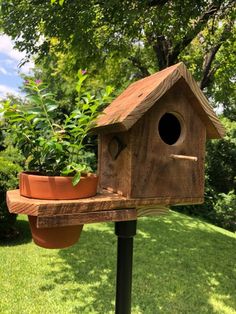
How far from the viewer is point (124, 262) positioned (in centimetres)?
198

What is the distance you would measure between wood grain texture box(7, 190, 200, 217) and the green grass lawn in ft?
5.69

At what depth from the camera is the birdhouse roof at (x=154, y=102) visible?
1.72 meters

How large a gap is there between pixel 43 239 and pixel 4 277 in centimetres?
336

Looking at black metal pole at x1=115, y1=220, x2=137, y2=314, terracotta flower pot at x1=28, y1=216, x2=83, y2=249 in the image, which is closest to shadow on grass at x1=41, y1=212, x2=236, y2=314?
black metal pole at x1=115, y1=220, x2=137, y2=314

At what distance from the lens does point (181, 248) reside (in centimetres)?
625

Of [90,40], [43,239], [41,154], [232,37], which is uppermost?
[232,37]

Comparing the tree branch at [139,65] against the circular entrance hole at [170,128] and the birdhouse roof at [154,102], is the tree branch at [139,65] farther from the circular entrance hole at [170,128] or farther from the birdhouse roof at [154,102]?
the birdhouse roof at [154,102]

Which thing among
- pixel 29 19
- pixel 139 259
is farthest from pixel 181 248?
pixel 29 19

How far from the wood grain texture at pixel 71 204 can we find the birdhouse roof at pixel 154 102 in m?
0.37

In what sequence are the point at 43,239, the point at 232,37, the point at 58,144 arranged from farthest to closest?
the point at 232,37
the point at 43,239
the point at 58,144

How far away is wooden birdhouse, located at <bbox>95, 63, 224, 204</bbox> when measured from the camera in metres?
1.78

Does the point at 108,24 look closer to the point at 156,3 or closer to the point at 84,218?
the point at 156,3

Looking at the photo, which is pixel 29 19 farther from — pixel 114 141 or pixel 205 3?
pixel 114 141

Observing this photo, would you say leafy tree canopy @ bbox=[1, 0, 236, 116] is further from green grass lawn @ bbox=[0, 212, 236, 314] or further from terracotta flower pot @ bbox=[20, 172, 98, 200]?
green grass lawn @ bbox=[0, 212, 236, 314]
